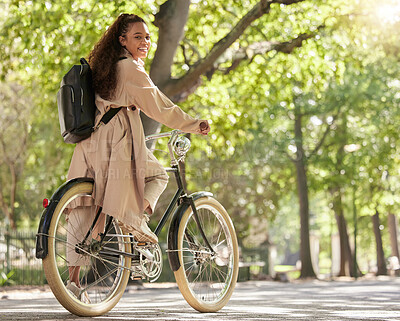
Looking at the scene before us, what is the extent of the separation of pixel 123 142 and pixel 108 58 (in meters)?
0.69

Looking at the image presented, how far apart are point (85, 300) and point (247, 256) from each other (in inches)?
875

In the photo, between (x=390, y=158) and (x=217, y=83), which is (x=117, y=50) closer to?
(x=217, y=83)

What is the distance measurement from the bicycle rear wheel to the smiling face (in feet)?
3.77

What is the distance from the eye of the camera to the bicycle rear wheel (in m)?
4.71

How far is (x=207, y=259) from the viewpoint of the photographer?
611cm

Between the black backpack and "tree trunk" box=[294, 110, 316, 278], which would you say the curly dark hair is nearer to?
the black backpack

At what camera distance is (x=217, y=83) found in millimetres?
17484

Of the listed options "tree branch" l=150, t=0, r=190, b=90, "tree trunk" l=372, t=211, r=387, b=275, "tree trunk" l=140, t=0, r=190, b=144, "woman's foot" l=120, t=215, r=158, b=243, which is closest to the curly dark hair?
"woman's foot" l=120, t=215, r=158, b=243

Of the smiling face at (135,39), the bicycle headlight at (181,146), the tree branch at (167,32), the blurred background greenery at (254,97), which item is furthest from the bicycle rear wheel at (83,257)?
the tree branch at (167,32)

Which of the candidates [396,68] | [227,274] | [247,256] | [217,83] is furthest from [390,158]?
[227,274]

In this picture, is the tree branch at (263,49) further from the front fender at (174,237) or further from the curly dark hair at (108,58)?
the curly dark hair at (108,58)

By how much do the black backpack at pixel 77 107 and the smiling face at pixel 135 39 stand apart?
1.53 feet

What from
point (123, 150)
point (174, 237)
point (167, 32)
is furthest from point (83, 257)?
point (167, 32)

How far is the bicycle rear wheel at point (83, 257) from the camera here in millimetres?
4715
